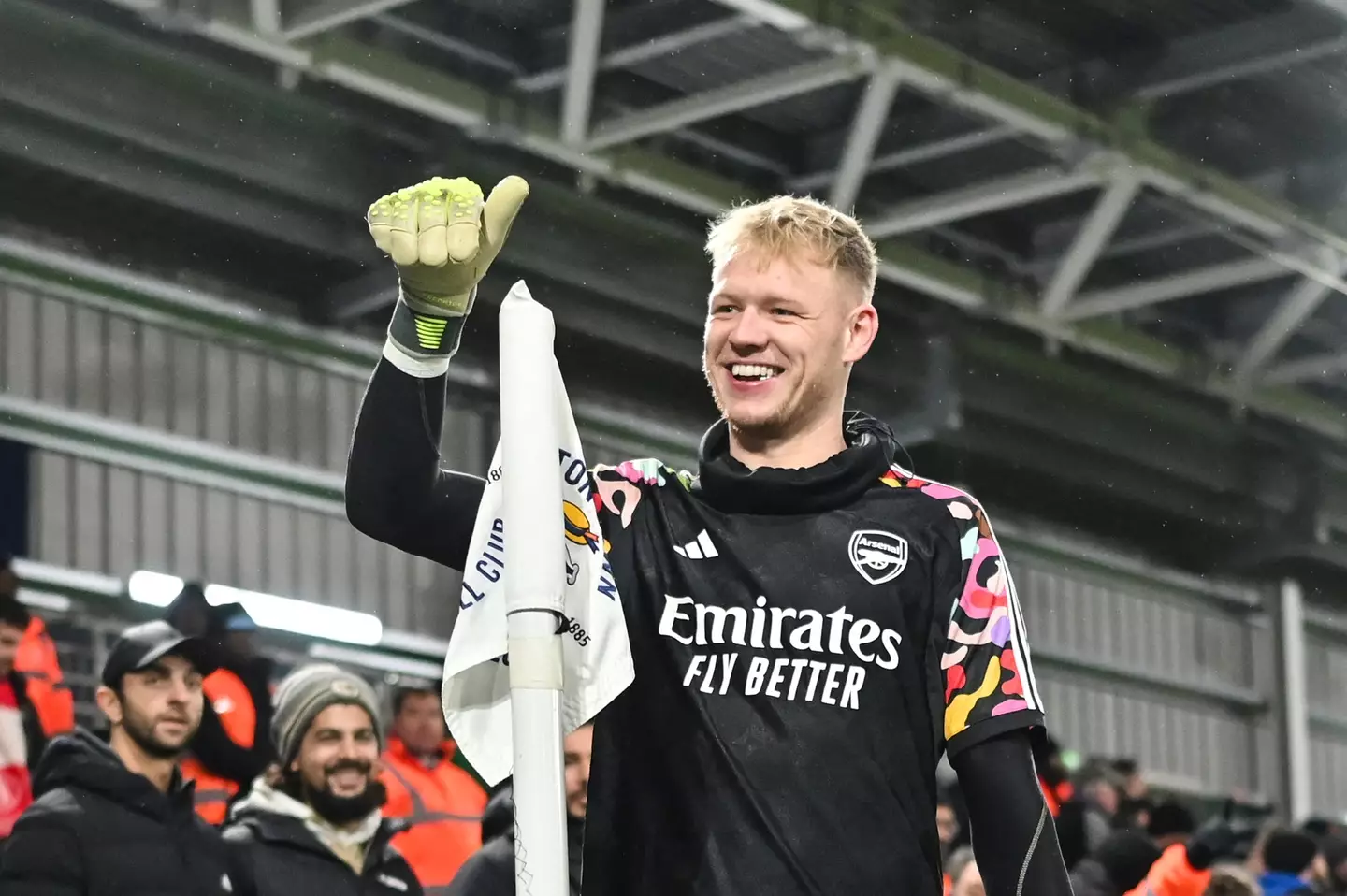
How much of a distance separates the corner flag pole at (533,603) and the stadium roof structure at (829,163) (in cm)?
408

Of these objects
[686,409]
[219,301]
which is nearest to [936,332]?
[686,409]

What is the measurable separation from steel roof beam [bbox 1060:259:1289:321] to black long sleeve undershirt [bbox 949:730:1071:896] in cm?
629

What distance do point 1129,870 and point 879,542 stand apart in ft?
12.1

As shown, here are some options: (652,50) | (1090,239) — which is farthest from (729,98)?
(1090,239)

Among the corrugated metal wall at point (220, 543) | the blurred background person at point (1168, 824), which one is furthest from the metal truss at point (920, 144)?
the blurred background person at point (1168, 824)

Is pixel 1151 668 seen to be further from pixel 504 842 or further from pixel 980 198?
pixel 504 842

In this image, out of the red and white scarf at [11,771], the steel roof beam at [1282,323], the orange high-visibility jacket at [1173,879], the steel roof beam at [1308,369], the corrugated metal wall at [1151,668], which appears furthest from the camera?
the corrugated metal wall at [1151,668]

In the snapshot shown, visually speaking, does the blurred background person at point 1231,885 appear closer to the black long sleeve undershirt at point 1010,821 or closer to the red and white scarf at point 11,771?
the red and white scarf at point 11,771

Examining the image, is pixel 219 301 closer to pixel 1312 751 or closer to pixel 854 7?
pixel 854 7

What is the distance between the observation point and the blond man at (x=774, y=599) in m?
1.86

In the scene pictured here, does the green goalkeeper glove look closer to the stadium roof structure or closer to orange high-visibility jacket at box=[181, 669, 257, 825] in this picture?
orange high-visibility jacket at box=[181, 669, 257, 825]

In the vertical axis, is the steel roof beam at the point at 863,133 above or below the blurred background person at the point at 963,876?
above

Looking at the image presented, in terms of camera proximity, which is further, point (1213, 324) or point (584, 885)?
point (1213, 324)

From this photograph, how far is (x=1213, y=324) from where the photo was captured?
928cm
